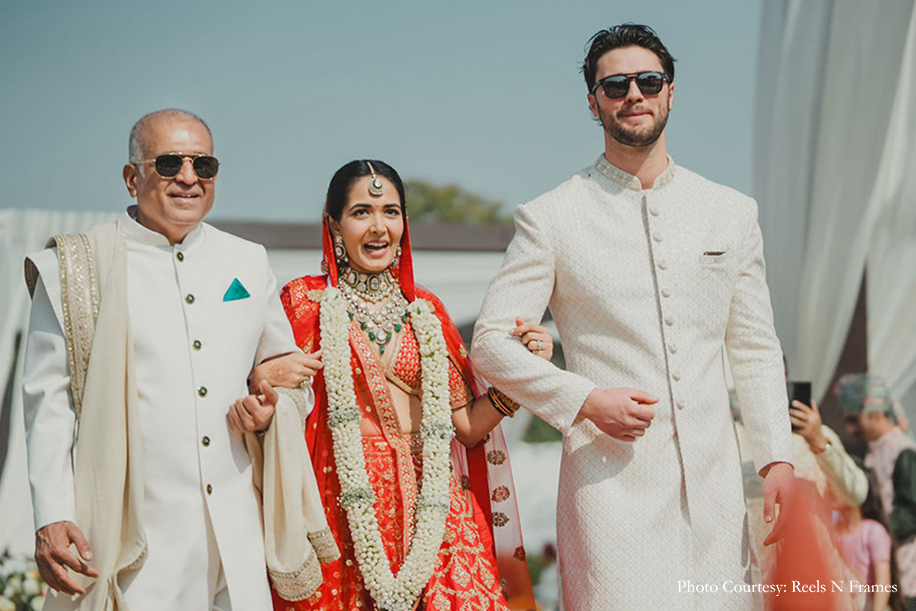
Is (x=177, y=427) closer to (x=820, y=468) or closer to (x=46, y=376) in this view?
(x=46, y=376)

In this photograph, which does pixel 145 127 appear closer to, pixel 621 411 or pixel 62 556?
pixel 62 556

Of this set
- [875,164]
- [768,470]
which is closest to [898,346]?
[875,164]

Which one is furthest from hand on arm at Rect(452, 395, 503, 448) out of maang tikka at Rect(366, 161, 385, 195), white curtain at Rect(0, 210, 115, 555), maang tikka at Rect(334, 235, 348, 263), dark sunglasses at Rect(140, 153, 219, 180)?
white curtain at Rect(0, 210, 115, 555)

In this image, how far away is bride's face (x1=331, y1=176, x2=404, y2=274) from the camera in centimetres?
334

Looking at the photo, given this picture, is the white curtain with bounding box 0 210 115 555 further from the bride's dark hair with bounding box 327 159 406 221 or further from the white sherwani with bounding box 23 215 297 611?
the white sherwani with bounding box 23 215 297 611

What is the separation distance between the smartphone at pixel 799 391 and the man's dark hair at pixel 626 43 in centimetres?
294

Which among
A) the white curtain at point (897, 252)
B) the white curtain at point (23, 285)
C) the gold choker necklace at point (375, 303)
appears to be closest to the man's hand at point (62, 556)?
the gold choker necklace at point (375, 303)

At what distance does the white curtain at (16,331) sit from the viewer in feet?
18.2

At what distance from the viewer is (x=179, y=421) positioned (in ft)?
9.05

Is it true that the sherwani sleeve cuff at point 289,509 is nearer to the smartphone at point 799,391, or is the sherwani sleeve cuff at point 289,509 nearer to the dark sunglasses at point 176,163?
the dark sunglasses at point 176,163

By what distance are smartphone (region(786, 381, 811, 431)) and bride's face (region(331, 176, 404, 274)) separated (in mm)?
3113

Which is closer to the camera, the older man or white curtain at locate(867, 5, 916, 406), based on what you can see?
the older man

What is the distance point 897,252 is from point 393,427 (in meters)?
3.90

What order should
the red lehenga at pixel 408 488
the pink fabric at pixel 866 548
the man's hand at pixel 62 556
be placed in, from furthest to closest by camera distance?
1. the pink fabric at pixel 866 548
2. the red lehenga at pixel 408 488
3. the man's hand at pixel 62 556
